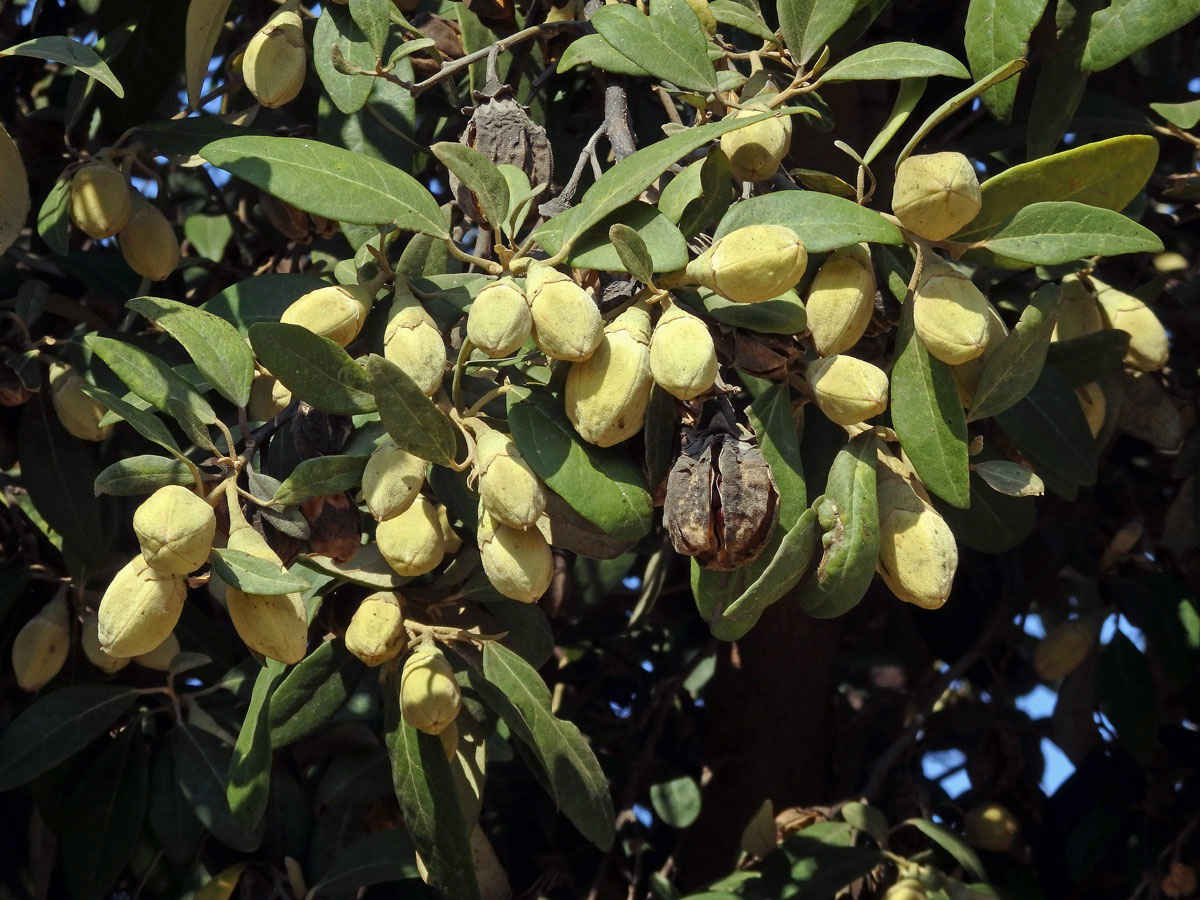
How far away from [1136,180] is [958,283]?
18 cm

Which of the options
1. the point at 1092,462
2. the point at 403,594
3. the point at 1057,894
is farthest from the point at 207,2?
the point at 1057,894

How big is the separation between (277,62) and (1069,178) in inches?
28.5

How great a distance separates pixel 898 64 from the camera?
0.98 meters

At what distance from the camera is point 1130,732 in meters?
1.70

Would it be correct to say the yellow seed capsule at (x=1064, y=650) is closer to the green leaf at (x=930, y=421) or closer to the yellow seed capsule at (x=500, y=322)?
the green leaf at (x=930, y=421)

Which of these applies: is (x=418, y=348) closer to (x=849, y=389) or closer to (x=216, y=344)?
(x=216, y=344)

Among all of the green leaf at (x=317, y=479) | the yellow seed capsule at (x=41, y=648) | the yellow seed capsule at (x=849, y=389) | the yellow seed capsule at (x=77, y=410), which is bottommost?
the yellow seed capsule at (x=41, y=648)

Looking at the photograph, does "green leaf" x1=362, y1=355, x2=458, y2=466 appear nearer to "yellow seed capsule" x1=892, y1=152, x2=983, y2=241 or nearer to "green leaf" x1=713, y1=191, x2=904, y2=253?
"green leaf" x1=713, y1=191, x2=904, y2=253

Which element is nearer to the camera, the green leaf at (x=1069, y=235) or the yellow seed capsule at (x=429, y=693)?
the green leaf at (x=1069, y=235)

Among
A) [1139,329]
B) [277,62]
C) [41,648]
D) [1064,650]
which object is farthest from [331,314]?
[1064,650]

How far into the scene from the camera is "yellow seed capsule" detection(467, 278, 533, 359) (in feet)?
2.78

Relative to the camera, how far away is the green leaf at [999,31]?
102 cm

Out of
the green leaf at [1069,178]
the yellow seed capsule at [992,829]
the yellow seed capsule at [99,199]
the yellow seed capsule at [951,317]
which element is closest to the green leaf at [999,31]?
the green leaf at [1069,178]

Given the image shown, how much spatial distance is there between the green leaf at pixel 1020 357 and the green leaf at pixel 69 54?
0.67 meters
